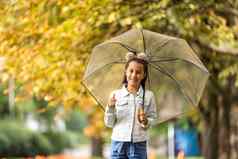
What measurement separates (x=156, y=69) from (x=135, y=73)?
936 millimetres

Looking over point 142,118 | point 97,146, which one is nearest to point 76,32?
point 142,118

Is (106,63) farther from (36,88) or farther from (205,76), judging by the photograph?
(36,88)

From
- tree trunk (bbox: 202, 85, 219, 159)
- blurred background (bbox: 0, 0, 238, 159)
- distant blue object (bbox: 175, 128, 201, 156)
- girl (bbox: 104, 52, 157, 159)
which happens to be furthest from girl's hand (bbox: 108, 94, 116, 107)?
distant blue object (bbox: 175, 128, 201, 156)

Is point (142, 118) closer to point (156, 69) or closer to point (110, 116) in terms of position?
point (110, 116)

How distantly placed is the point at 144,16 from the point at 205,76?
3793mm

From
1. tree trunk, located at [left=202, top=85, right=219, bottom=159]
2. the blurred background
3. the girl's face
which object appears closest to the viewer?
the girl's face

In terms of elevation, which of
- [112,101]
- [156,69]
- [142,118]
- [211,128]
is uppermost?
[211,128]

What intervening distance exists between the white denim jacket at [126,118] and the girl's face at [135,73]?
0.34 feet

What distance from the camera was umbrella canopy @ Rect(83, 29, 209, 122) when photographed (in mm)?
9695

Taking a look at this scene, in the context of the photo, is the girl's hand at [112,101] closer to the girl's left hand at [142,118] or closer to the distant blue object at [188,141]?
the girl's left hand at [142,118]

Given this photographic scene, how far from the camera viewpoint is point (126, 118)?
886cm

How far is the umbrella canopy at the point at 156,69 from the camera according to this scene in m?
9.70

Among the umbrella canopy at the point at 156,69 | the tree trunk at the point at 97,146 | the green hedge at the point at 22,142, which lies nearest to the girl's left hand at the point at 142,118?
the umbrella canopy at the point at 156,69

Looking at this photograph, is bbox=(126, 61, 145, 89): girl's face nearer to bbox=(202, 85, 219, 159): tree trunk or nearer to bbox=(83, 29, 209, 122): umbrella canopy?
bbox=(83, 29, 209, 122): umbrella canopy
